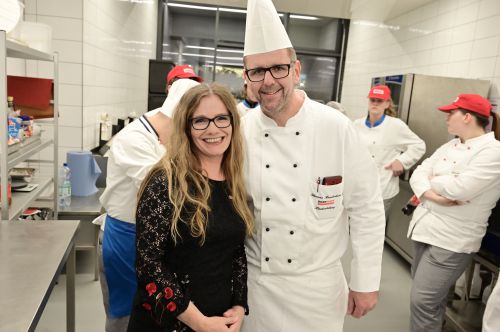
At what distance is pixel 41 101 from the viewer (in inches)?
101

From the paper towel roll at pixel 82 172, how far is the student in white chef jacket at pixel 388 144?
7.14ft

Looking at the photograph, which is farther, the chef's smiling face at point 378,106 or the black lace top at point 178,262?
the chef's smiling face at point 378,106

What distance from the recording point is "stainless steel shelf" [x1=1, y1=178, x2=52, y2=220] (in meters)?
1.86

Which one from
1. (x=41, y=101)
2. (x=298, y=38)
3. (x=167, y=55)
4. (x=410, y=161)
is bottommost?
(x=410, y=161)

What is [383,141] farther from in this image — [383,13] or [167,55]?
[167,55]

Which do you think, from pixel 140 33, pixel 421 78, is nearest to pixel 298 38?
pixel 140 33

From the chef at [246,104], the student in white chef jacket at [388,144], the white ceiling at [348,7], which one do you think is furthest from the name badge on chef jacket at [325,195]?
the white ceiling at [348,7]

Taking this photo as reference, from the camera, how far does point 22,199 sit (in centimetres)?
207

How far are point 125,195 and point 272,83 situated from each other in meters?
0.82

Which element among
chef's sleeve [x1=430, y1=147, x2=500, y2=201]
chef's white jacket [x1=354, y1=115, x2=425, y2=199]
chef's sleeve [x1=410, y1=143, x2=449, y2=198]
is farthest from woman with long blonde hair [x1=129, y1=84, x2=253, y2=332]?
chef's white jacket [x1=354, y1=115, x2=425, y2=199]

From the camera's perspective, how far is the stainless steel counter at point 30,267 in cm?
103

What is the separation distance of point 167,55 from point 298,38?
2.48m

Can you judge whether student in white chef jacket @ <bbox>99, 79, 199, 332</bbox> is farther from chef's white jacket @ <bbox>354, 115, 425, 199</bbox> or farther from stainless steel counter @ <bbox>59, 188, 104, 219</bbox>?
chef's white jacket @ <bbox>354, 115, 425, 199</bbox>

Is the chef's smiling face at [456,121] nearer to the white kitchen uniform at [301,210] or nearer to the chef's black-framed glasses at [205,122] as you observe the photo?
the white kitchen uniform at [301,210]
